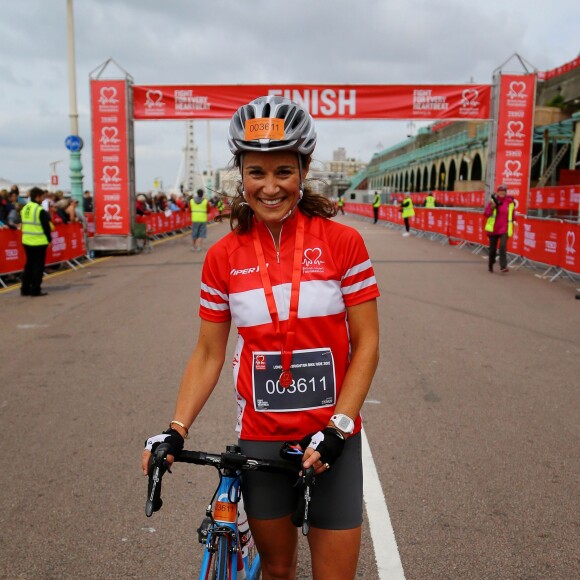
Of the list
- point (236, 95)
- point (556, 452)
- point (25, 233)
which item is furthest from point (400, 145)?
point (556, 452)

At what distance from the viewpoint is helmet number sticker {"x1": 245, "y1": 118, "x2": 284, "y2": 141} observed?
204 centimetres

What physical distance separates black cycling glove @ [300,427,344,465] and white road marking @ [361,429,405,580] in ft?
4.63

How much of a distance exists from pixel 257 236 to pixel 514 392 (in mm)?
4340

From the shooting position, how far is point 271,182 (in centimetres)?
211

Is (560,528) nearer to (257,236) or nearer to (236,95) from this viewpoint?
(257,236)

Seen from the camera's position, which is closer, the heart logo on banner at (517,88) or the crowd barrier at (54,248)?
the crowd barrier at (54,248)

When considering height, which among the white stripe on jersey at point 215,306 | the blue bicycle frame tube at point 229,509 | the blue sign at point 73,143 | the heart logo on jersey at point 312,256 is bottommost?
the blue bicycle frame tube at point 229,509

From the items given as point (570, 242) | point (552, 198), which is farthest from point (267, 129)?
point (552, 198)

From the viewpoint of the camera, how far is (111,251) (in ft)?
64.8

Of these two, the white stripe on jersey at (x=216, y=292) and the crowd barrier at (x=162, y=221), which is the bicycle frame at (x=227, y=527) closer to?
the white stripe on jersey at (x=216, y=292)

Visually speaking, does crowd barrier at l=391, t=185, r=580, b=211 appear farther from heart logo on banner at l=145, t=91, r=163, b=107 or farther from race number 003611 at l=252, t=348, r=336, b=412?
race number 003611 at l=252, t=348, r=336, b=412

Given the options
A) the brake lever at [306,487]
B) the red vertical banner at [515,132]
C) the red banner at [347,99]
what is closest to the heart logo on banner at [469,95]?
the red banner at [347,99]

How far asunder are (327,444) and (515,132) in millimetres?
18694

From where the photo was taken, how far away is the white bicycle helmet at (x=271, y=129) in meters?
2.04
